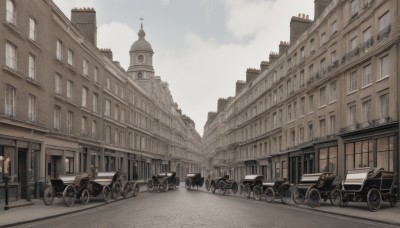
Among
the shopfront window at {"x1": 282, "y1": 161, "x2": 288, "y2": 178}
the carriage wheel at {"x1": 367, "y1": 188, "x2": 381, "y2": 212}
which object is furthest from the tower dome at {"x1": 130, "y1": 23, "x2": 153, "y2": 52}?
the carriage wheel at {"x1": 367, "y1": 188, "x2": 381, "y2": 212}

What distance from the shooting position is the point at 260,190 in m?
29.7

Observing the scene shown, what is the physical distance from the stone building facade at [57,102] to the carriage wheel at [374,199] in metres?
16.7

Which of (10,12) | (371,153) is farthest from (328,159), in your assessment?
(10,12)

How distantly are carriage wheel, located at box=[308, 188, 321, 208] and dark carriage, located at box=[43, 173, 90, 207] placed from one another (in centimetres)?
1111

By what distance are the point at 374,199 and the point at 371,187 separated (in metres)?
0.67

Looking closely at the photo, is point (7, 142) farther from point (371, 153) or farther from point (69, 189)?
point (371, 153)

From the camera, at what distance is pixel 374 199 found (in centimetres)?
1911

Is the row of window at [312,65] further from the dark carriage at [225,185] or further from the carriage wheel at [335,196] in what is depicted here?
the dark carriage at [225,185]

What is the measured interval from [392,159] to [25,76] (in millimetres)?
20190

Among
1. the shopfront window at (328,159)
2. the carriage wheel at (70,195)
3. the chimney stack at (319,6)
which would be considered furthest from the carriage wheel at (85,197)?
the chimney stack at (319,6)

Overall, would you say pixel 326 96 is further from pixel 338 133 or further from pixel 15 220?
pixel 15 220

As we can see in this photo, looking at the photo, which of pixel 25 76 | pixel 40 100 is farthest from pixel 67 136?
pixel 25 76

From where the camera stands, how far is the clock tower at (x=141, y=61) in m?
73.9

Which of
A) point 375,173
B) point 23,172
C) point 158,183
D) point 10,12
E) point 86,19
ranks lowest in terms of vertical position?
point 158,183
